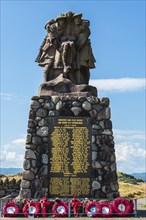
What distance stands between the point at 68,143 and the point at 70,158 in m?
0.47

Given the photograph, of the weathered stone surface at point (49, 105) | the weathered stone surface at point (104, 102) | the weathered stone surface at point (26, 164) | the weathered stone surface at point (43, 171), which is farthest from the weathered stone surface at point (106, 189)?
the weathered stone surface at point (49, 105)

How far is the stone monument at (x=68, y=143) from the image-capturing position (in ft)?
38.4

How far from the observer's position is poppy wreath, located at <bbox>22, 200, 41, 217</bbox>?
10.8m

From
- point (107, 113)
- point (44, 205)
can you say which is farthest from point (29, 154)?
point (107, 113)

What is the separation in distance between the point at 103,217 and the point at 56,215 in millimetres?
1314

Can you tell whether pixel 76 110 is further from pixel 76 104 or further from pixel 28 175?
pixel 28 175

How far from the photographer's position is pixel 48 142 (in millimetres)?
11977

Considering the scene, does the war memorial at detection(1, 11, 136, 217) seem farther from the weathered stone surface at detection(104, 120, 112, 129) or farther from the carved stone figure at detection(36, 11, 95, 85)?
the carved stone figure at detection(36, 11, 95, 85)

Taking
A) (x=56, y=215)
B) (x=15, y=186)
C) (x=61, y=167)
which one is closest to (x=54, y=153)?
(x=61, y=167)

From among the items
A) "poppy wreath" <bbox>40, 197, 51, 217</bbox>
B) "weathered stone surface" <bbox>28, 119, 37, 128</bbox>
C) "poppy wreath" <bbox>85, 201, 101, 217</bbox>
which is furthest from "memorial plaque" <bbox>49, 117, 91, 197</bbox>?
"poppy wreath" <bbox>85, 201, 101, 217</bbox>

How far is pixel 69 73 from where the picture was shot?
13.1 m

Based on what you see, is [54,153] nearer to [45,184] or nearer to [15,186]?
[45,184]

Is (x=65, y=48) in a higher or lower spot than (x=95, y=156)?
higher

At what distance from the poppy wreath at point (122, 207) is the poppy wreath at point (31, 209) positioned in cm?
215
